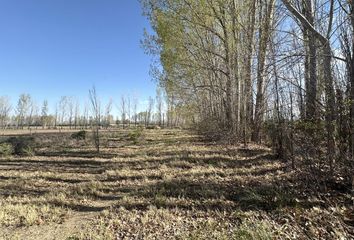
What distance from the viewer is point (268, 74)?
721 centimetres

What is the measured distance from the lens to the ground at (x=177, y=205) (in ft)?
12.2

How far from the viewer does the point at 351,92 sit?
4.27 meters

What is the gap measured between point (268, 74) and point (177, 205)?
4461mm

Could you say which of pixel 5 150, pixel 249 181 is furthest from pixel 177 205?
pixel 5 150

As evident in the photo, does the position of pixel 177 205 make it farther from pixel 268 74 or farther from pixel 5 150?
pixel 5 150

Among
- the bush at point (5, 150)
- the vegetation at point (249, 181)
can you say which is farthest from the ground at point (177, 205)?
the bush at point (5, 150)

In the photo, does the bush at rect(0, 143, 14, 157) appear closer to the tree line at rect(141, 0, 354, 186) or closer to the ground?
the ground

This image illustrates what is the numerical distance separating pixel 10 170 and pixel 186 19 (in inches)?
371

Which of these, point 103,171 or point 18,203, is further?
point 103,171

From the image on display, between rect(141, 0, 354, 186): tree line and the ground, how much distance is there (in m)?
0.84

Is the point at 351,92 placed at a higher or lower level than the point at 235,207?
higher

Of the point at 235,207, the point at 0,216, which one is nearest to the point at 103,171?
the point at 0,216

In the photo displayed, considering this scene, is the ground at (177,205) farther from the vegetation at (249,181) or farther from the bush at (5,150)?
the bush at (5,150)

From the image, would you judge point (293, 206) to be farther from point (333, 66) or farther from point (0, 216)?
point (0, 216)
